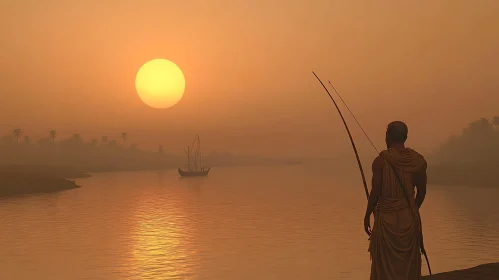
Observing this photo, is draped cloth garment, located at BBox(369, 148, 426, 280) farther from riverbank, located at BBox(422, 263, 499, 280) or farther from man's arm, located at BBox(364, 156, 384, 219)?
riverbank, located at BBox(422, 263, 499, 280)

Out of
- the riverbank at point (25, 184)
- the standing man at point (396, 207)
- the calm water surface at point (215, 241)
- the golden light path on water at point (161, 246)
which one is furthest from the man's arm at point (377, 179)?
the riverbank at point (25, 184)

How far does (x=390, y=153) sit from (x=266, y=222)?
134 ft

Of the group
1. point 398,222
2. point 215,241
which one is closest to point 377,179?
point 398,222

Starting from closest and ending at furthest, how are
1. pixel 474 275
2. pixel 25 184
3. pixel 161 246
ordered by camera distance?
pixel 474 275 → pixel 161 246 → pixel 25 184

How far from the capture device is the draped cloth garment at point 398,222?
23.9ft

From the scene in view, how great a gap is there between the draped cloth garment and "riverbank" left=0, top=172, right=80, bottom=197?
8548 centimetres

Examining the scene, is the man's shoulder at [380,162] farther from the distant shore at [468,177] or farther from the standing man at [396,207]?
the distant shore at [468,177]

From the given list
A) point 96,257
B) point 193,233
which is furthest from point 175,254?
point 193,233

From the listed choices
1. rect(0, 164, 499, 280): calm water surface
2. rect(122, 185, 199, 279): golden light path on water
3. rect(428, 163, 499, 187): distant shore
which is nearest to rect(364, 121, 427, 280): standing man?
rect(0, 164, 499, 280): calm water surface

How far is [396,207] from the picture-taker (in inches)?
289

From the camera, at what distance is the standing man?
7.27m

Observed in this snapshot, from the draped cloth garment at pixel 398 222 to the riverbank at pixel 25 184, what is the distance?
85.5 m

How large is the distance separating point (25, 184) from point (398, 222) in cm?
9353

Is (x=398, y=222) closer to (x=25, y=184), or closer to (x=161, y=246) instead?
(x=161, y=246)
